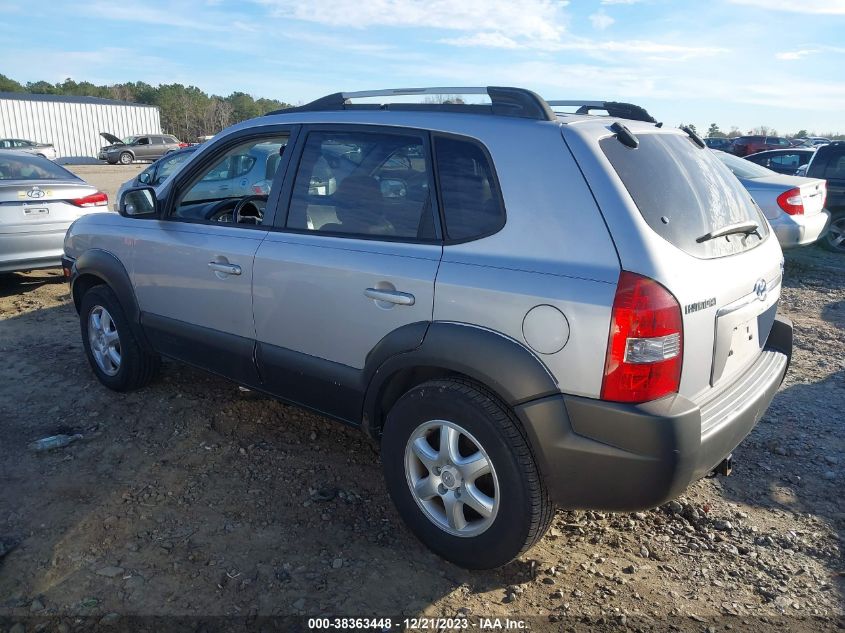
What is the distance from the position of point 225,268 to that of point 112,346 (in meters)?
1.57

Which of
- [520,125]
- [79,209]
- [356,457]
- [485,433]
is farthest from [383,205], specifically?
[79,209]

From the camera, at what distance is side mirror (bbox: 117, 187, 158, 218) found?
4.11m

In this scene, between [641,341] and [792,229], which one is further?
[792,229]

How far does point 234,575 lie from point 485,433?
1217 millimetres

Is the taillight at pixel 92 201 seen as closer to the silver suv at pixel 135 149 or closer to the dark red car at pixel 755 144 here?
the dark red car at pixel 755 144

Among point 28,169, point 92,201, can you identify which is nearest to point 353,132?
point 92,201

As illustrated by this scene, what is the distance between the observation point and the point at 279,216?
351cm

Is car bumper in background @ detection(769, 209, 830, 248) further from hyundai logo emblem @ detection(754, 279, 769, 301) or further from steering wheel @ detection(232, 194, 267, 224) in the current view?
steering wheel @ detection(232, 194, 267, 224)

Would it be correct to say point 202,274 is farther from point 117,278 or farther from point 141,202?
point 117,278

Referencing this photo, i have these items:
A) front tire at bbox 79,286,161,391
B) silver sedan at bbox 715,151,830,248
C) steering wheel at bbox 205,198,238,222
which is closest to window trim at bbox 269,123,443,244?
steering wheel at bbox 205,198,238,222

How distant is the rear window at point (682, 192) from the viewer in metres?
2.56

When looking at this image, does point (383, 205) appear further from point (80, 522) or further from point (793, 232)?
point (793, 232)

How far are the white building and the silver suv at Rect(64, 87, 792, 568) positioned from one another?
47.7 meters

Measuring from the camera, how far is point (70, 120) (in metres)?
46.9
